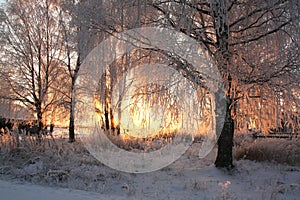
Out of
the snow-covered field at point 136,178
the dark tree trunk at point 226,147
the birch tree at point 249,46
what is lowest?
the snow-covered field at point 136,178

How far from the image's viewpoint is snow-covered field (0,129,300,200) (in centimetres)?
514

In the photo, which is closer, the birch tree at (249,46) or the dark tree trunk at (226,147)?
the birch tree at (249,46)

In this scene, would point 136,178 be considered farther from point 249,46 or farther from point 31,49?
point 31,49

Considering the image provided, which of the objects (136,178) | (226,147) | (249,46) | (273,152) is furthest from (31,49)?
(273,152)

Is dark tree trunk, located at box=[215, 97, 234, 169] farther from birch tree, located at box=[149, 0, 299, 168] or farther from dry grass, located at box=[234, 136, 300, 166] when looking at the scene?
dry grass, located at box=[234, 136, 300, 166]

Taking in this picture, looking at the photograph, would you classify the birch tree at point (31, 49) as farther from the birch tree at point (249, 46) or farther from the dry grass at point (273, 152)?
the dry grass at point (273, 152)

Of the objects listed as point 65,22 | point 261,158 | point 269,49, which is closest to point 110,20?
point 269,49

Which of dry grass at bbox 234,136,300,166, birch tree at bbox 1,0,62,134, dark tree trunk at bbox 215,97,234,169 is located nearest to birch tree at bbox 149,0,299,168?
dark tree trunk at bbox 215,97,234,169

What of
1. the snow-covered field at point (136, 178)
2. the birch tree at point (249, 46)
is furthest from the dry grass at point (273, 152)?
the birch tree at point (249, 46)

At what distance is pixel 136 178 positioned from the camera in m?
6.64

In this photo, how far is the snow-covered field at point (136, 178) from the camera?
514 centimetres

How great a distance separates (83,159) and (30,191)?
3361mm

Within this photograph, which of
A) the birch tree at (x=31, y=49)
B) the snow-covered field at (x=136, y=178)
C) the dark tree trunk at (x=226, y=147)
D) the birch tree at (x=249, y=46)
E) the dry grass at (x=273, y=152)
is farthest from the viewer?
the birch tree at (x=31, y=49)

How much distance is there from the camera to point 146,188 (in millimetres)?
5844
